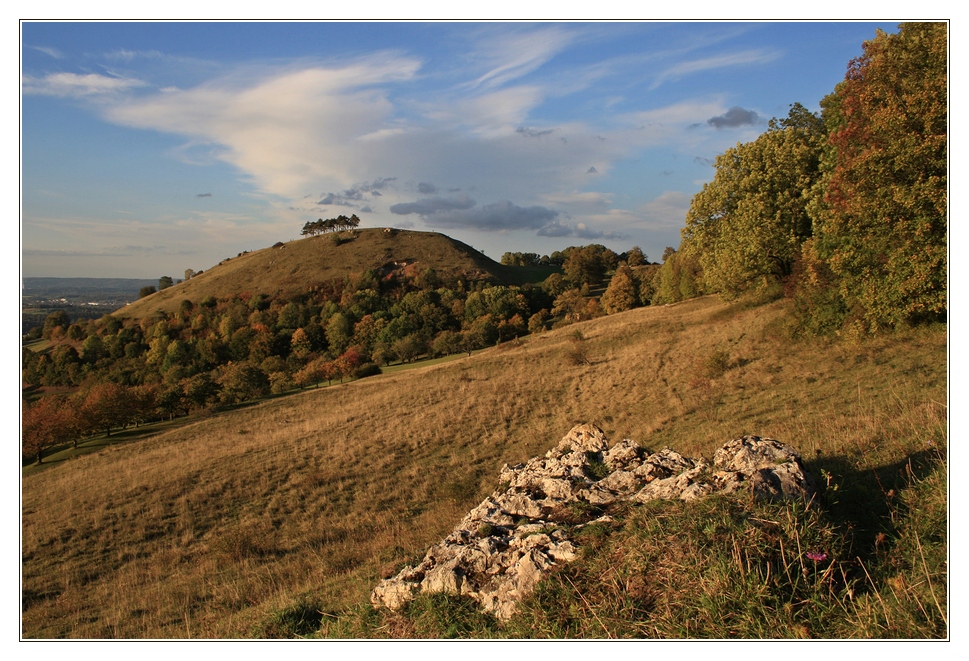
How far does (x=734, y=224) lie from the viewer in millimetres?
24625

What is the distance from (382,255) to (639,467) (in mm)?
129240

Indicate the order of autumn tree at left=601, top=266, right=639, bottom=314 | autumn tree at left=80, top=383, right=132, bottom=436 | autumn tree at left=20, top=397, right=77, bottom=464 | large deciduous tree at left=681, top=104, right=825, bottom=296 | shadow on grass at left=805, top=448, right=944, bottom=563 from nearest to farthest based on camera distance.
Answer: shadow on grass at left=805, top=448, right=944, bottom=563 < large deciduous tree at left=681, top=104, right=825, bottom=296 < autumn tree at left=20, top=397, right=77, bottom=464 < autumn tree at left=80, top=383, right=132, bottom=436 < autumn tree at left=601, top=266, right=639, bottom=314

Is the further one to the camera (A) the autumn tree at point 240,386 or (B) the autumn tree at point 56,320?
(A) the autumn tree at point 240,386

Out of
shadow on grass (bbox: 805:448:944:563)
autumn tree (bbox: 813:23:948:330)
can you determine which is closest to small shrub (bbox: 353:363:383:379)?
autumn tree (bbox: 813:23:948:330)

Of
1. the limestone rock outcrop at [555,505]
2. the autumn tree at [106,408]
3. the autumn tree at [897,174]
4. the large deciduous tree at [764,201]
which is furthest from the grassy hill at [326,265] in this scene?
the limestone rock outcrop at [555,505]

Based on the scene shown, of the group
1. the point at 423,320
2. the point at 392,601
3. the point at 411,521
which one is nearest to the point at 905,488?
the point at 392,601

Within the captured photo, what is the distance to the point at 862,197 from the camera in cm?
1494

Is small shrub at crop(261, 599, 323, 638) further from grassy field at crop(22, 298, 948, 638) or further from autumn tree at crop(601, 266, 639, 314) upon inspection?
autumn tree at crop(601, 266, 639, 314)

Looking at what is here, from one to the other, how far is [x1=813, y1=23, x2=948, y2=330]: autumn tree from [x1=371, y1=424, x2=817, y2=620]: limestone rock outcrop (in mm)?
12062

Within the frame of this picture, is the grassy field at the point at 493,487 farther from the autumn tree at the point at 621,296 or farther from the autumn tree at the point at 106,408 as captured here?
the autumn tree at the point at 621,296

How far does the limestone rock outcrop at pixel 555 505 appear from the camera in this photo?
5246mm

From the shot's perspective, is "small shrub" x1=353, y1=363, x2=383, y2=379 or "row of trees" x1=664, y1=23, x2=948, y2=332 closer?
"row of trees" x1=664, y1=23, x2=948, y2=332

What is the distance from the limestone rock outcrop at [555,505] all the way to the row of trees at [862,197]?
1210cm

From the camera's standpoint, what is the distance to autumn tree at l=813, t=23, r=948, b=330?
13.1m
